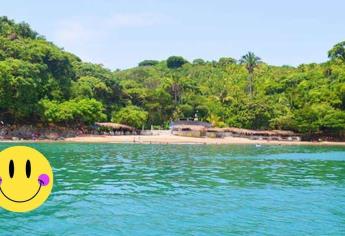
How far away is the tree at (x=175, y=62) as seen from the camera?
13500 cm

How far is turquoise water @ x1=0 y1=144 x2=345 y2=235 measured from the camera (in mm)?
12852

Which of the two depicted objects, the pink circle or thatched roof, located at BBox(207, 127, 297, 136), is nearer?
the pink circle

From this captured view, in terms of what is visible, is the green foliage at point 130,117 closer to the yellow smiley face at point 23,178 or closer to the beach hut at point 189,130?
the beach hut at point 189,130

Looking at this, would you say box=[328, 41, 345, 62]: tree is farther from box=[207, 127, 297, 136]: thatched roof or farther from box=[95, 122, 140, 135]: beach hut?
box=[95, 122, 140, 135]: beach hut

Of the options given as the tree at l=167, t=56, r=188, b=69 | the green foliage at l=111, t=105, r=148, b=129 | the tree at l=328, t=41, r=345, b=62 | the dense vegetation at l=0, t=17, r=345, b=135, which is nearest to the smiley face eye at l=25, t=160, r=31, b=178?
the dense vegetation at l=0, t=17, r=345, b=135

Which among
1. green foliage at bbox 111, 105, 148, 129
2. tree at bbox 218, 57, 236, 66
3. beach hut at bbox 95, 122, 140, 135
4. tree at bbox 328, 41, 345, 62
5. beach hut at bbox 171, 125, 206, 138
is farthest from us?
tree at bbox 218, 57, 236, 66

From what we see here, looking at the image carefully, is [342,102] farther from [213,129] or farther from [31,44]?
[31,44]

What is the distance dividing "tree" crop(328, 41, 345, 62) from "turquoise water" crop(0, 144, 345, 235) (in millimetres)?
76668

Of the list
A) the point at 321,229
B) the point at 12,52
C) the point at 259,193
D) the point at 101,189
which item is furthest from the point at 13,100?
the point at 321,229

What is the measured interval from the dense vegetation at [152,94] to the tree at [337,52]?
23 cm

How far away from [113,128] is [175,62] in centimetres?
6934

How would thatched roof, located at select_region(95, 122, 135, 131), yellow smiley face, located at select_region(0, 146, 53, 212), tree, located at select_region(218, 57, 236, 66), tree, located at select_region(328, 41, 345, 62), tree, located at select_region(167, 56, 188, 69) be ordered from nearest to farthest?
yellow smiley face, located at select_region(0, 146, 53, 212) < thatched roof, located at select_region(95, 122, 135, 131) < tree, located at select_region(328, 41, 345, 62) < tree, located at select_region(218, 57, 236, 66) < tree, located at select_region(167, 56, 188, 69)

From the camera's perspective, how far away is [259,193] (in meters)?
19.7

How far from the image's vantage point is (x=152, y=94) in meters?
83.2
